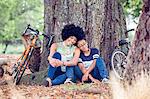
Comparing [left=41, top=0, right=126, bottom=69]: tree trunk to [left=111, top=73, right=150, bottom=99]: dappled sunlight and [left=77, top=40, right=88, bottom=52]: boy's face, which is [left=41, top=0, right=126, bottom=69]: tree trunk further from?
[left=111, top=73, right=150, bottom=99]: dappled sunlight

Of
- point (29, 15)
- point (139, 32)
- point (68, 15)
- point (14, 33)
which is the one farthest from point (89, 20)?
point (29, 15)

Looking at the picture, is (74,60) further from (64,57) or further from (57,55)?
(57,55)

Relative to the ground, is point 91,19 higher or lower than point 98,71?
higher

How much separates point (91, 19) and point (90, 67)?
1281 mm

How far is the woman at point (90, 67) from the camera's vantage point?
8.35 metres

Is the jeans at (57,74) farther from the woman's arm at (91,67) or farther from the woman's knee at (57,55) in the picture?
the woman's arm at (91,67)

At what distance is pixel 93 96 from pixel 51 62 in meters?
1.52

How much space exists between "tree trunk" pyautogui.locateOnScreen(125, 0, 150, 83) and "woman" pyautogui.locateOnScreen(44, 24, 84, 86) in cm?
157

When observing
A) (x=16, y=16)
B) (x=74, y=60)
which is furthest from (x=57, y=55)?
(x=16, y=16)

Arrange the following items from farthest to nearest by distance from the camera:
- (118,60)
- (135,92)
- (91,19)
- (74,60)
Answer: (118,60) < (91,19) < (74,60) < (135,92)

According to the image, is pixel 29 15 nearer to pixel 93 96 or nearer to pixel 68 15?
pixel 68 15

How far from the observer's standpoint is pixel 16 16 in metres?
36.1

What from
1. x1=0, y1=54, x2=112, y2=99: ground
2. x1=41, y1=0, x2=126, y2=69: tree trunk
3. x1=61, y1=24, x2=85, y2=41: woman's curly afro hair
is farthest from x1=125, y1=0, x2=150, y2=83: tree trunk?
x1=41, y1=0, x2=126, y2=69: tree trunk

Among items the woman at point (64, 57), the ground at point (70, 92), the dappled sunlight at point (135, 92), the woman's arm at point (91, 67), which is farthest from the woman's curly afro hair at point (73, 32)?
the dappled sunlight at point (135, 92)
